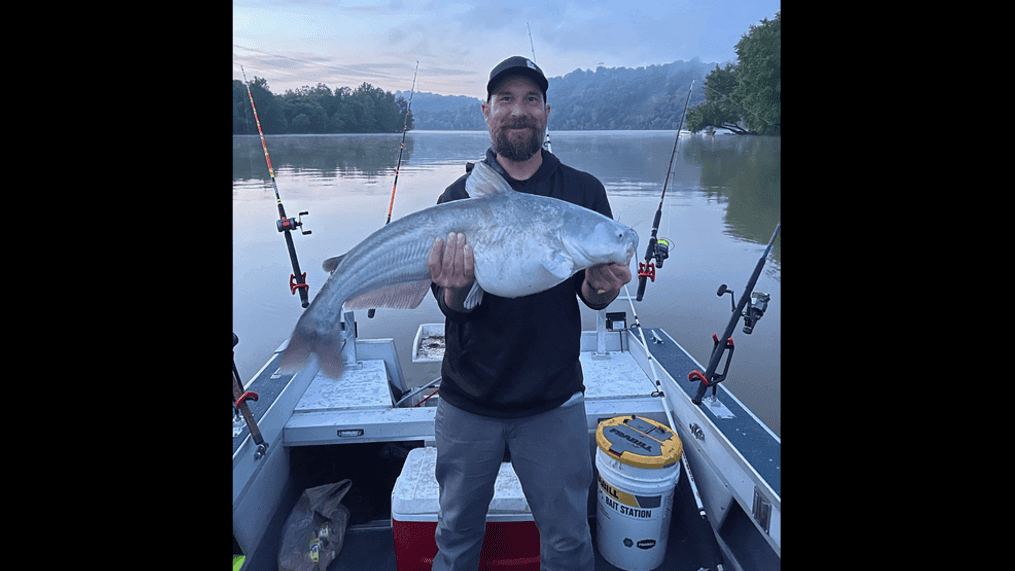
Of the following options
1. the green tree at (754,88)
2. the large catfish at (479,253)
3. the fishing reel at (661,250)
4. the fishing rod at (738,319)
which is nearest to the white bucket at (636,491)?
the fishing rod at (738,319)

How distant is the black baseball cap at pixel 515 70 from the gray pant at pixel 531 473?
1644 mm

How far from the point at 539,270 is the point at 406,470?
6.38 feet

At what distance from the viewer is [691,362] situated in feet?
14.7

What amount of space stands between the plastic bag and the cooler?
701 millimetres

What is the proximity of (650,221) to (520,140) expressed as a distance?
1745 cm

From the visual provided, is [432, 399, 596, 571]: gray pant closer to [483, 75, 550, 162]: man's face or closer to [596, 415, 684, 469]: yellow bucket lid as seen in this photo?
[596, 415, 684, 469]: yellow bucket lid

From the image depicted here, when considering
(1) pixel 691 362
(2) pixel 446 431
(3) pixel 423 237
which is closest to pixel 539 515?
(2) pixel 446 431

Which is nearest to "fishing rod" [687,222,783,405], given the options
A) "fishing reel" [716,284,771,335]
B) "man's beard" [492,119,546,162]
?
"fishing reel" [716,284,771,335]

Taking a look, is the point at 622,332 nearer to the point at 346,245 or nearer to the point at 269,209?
the point at 346,245

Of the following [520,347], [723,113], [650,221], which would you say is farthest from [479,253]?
[723,113]

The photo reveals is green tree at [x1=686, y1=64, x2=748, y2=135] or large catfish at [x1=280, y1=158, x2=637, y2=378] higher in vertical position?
green tree at [x1=686, y1=64, x2=748, y2=135]

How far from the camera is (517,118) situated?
239cm

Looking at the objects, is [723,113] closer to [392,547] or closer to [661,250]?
[661,250]

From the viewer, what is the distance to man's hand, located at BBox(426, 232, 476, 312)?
2.13 meters
